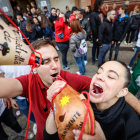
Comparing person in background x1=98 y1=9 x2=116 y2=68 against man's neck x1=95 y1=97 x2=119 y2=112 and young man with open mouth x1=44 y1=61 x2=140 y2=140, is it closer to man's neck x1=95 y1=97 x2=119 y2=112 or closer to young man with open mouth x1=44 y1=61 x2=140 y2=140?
young man with open mouth x1=44 y1=61 x2=140 y2=140

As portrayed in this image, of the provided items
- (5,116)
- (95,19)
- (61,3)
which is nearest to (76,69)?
(95,19)

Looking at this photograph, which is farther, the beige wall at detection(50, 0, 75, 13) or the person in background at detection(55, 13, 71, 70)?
the beige wall at detection(50, 0, 75, 13)

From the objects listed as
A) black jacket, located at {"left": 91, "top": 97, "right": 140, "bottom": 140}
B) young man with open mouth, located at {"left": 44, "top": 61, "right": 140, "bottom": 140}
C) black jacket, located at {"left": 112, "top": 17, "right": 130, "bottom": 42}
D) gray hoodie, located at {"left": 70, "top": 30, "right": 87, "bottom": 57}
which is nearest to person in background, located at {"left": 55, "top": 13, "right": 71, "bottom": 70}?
gray hoodie, located at {"left": 70, "top": 30, "right": 87, "bottom": 57}

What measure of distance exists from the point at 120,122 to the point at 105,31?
282 centimetres

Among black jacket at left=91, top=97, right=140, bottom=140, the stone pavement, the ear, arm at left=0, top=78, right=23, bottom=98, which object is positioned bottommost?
the stone pavement

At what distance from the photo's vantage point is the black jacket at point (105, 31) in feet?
9.43

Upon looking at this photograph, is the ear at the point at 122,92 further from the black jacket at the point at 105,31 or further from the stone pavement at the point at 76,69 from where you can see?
the black jacket at the point at 105,31

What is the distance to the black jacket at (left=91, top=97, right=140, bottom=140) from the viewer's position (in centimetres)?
92

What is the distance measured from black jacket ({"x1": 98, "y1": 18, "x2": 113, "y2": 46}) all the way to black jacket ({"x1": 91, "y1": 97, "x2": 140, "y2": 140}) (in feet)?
8.35

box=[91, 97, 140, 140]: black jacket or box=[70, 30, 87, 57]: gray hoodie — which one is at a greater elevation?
box=[70, 30, 87, 57]: gray hoodie

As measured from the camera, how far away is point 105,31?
9.77ft

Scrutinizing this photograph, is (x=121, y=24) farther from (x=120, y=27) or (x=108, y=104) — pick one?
(x=108, y=104)

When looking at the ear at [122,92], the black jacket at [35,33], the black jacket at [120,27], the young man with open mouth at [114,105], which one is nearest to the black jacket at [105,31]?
the black jacket at [120,27]

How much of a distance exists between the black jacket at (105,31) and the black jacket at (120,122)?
2.54 metres
